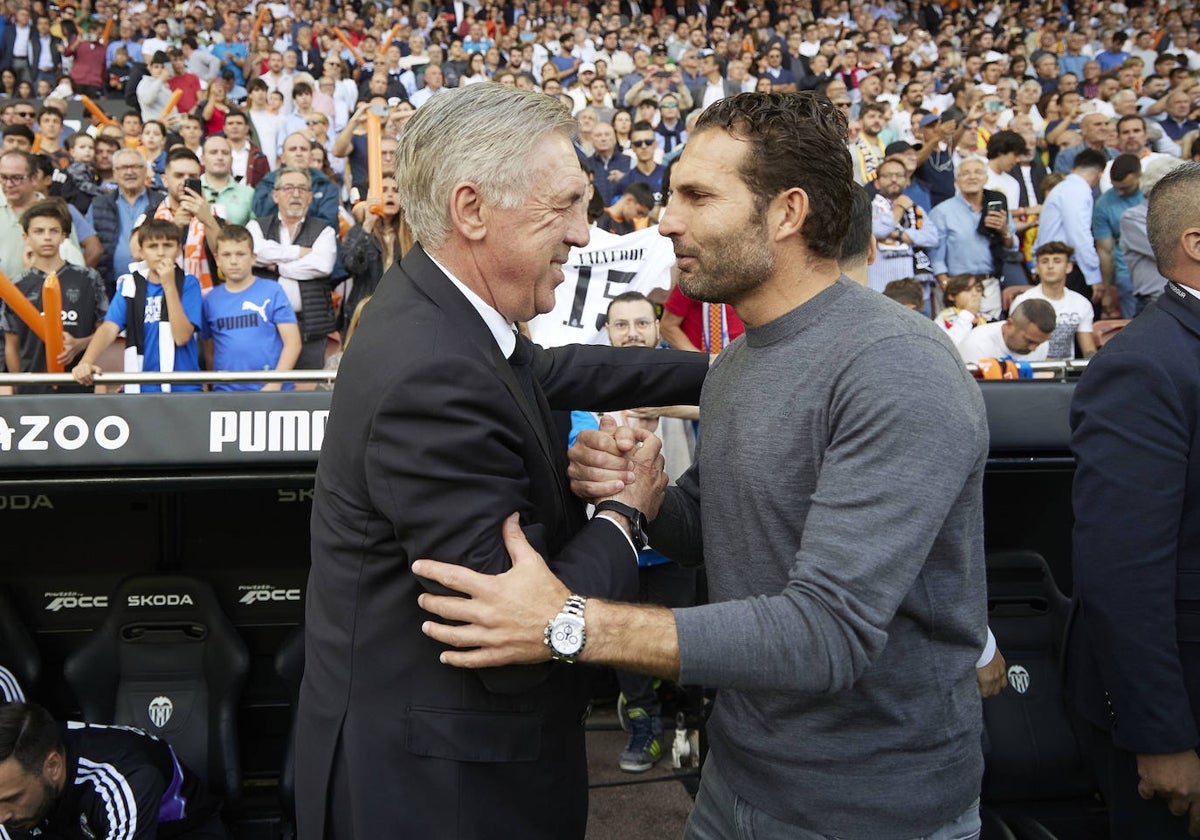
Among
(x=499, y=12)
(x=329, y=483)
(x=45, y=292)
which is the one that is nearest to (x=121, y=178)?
(x=45, y=292)

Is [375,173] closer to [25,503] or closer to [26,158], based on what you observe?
[25,503]

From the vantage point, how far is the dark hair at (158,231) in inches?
209

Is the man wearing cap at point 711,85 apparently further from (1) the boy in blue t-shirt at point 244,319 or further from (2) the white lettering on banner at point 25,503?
(2) the white lettering on banner at point 25,503

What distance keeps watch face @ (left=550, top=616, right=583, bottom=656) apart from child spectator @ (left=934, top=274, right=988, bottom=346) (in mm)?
5595

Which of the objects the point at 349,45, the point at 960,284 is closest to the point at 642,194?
the point at 960,284

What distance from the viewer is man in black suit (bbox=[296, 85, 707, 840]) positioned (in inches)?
64.2

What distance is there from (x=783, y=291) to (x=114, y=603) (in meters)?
3.36

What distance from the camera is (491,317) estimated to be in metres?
1.87

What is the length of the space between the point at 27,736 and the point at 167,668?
27.7 inches

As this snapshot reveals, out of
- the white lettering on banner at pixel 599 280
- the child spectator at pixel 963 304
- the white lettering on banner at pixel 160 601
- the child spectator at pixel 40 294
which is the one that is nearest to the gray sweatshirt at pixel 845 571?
the white lettering on banner at pixel 160 601

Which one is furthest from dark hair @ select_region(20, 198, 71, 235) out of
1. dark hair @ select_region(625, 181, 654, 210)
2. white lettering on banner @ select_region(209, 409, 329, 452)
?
dark hair @ select_region(625, 181, 654, 210)

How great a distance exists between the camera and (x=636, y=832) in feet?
13.2

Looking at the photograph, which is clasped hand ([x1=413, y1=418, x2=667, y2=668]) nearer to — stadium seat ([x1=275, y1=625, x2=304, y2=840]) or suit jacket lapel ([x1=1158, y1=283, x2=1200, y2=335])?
suit jacket lapel ([x1=1158, y1=283, x2=1200, y2=335])

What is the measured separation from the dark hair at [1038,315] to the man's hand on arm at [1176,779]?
4.13 m
